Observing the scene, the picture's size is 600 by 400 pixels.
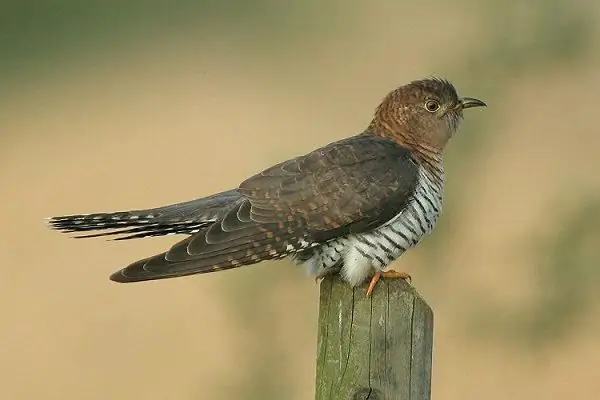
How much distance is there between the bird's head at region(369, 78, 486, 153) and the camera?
3574mm

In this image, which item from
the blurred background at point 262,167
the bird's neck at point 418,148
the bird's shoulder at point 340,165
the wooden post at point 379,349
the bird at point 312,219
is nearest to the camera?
the wooden post at point 379,349

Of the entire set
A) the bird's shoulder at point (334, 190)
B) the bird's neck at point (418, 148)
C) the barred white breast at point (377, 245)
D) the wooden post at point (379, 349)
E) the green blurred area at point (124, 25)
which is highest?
the green blurred area at point (124, 25)

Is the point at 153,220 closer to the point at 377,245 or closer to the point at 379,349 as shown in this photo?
the point at 377,245

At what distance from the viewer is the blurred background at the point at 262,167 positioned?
5.45 meters

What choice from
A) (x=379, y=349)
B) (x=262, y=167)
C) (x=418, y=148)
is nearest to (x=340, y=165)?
(x=418, y=148)

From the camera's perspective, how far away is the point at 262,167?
6.88m

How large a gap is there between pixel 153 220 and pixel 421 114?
0.94 m

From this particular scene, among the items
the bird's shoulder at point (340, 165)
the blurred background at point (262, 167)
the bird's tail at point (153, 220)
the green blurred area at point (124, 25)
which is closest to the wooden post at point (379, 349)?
the bird's shoulder at point (340, 165)

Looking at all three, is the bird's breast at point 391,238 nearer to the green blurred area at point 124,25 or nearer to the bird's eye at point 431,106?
the bird's eye at point 431,106

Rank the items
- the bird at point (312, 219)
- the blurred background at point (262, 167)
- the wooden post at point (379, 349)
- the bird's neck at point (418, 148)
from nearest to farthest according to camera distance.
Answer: the wooden post at point (379, 349), the bird at point (312, 219), the bird's neck at point (418, 148), the blurred background at point (262, 167)

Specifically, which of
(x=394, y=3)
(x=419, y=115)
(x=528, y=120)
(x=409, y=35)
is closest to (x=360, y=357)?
(x=419, y=115)

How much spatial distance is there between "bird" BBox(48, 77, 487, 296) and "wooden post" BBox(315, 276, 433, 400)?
29 centimetres

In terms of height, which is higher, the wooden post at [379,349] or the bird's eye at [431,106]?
the bird's eye at [431,106]

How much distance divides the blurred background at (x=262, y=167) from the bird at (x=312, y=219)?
6.24ft
